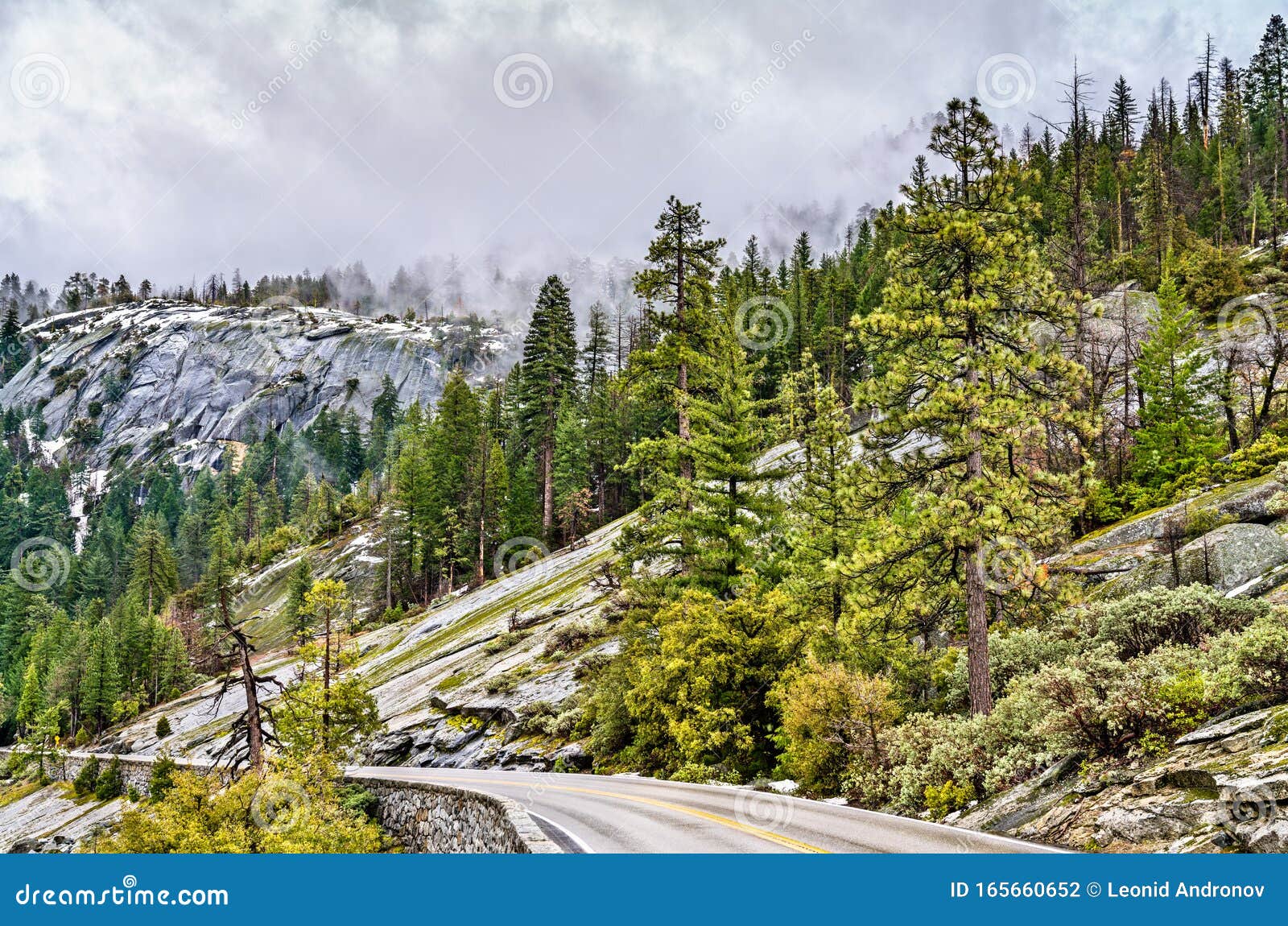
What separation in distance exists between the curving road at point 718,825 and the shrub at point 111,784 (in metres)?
35.6

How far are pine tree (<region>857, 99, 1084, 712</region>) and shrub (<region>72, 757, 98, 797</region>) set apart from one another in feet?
165

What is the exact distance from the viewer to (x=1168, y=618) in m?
14.4

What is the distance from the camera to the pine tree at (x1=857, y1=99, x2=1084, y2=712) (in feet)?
51.7

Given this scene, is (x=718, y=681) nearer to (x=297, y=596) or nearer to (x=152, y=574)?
(x=297, y=596)

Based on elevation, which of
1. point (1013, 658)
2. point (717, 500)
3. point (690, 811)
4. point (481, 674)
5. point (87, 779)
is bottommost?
point (87, 779)

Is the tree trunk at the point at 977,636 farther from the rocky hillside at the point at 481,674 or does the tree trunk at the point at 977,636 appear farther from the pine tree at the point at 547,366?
the pine tree at the point at 547,366

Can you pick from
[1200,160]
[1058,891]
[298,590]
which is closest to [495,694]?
[1058,891]

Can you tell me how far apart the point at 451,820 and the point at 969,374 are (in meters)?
15.2

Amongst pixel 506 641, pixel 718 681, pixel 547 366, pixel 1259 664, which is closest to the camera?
pixel 1259 664

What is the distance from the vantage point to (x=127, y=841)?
17500mm

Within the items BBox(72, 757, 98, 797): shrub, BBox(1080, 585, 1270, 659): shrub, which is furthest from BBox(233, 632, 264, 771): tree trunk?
BBox(72, 757, 98, 797): shrub

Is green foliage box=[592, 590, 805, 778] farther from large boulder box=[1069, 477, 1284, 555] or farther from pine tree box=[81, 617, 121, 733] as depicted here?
pine tree box=[81, 617, 121, 733]

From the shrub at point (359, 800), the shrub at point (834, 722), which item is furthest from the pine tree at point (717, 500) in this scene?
the shrub at point (359, 800)

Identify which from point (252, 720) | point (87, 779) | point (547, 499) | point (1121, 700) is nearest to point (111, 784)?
point (87, 779)
